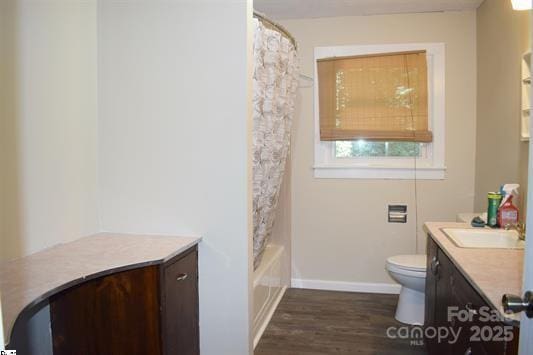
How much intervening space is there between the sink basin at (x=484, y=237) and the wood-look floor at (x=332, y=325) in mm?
816

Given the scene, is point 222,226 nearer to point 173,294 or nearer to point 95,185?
point 173,294

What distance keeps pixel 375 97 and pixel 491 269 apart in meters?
2.13

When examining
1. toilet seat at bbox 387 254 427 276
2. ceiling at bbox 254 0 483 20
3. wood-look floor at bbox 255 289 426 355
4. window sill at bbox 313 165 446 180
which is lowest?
wood-look floor at bbox 255 289 426 355

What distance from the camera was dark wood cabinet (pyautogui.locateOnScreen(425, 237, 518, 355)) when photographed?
1.19m

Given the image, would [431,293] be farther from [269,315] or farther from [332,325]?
[269,315]

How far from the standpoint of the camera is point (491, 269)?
1.50m

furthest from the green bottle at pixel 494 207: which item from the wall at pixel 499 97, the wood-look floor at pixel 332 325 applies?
the wood-look floor at pixel 332 325

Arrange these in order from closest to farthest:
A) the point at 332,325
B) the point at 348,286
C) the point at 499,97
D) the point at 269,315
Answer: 1. the point at 499,97
2. the point at 332,325
3. the point at 269,315
4. the point at 348,286

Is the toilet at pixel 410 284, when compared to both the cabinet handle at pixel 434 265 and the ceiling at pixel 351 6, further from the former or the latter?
the ceiling at pixel 351 6

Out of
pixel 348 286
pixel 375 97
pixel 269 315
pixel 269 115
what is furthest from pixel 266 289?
pixel 375 97

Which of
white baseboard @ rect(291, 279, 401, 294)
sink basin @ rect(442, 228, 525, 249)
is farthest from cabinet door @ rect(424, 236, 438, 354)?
white baseboard @ rect(291, 279, 401, 294)

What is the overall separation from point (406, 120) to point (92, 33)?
2368 millimetres

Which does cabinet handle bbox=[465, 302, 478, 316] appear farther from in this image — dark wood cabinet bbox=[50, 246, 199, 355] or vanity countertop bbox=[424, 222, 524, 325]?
dark wood cabinet bbox=[50, 246, 199, 355]

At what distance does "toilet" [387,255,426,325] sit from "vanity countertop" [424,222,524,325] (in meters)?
0.81
